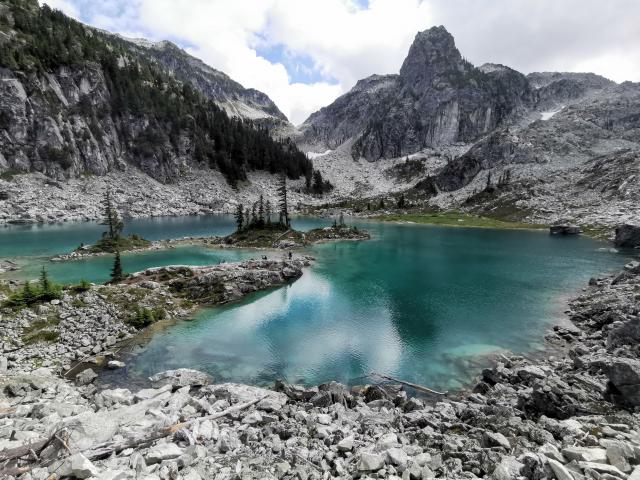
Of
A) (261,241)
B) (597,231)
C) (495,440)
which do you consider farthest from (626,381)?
(597,231)

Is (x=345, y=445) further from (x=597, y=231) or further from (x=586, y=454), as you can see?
(x=597, y=231)

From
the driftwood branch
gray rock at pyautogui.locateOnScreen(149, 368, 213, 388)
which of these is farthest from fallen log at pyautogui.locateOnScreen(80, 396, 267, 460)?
the driftwood branch

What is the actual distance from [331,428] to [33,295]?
33.0m

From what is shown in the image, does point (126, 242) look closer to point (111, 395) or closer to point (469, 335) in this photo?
point (111, 395)

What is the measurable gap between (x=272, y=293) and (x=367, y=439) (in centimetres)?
3396

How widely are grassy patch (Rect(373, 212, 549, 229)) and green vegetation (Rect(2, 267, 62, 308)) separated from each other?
118m

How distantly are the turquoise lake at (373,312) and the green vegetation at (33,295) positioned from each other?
38.3 ft

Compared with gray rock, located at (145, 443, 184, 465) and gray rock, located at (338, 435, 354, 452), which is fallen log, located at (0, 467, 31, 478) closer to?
gray rock, located at (145, 443, 184, 465)

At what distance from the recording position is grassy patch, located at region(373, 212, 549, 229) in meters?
119

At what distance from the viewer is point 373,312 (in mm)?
40000

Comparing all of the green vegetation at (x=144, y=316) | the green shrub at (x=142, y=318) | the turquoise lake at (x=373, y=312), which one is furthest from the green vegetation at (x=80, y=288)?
the turquoise lake at (x=373, y=312)

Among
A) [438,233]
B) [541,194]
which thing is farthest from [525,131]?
[438,233]

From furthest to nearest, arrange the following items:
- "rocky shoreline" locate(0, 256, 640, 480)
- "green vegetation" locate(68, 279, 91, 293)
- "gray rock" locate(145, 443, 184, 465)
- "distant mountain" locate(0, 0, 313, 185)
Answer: "distant mountain" locate(0, 0, 313, 185)
"green vegetation" locate(68, 279, 91, 293)
"gray rock" locate(145, 443, 184, 465)
"rocky shoreline" locate(0, 256, 640, 480)

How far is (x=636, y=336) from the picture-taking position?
25328 millimetres
